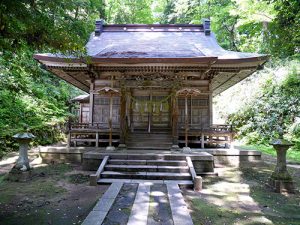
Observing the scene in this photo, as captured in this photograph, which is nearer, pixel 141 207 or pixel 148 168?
pixel 141 207

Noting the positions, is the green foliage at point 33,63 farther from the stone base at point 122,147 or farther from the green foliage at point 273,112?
the green foliage at point 273,112

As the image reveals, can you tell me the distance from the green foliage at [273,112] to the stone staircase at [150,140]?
7.97m

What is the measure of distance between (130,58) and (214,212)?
6.01 meters

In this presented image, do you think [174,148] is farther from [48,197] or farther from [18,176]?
[18,176]

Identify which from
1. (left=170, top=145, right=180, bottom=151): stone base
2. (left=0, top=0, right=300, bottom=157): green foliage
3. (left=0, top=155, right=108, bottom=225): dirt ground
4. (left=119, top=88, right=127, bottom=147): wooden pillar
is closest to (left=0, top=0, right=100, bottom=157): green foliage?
(left=0, top=0, right=300, bottom=157): green foliage

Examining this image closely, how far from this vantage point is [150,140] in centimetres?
1037

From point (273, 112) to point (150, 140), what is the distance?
10.0 meters

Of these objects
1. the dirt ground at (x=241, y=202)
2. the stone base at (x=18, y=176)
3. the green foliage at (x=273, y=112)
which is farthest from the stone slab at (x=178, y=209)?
the green foliage at (x=273, y=112)

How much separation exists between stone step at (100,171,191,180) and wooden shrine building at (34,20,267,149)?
2.52m

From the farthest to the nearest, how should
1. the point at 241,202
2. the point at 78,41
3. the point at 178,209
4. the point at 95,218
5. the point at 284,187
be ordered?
1. the point at 284,187
2. the point at 241,202
3. the point at 178,209
4. the point at 95,218
5. the point at 78,41

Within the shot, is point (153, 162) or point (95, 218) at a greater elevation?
point (153, 162)

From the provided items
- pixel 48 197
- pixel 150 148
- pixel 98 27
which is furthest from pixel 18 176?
pixel 98 27

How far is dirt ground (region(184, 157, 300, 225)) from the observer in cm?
463

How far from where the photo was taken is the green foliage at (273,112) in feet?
48.9
